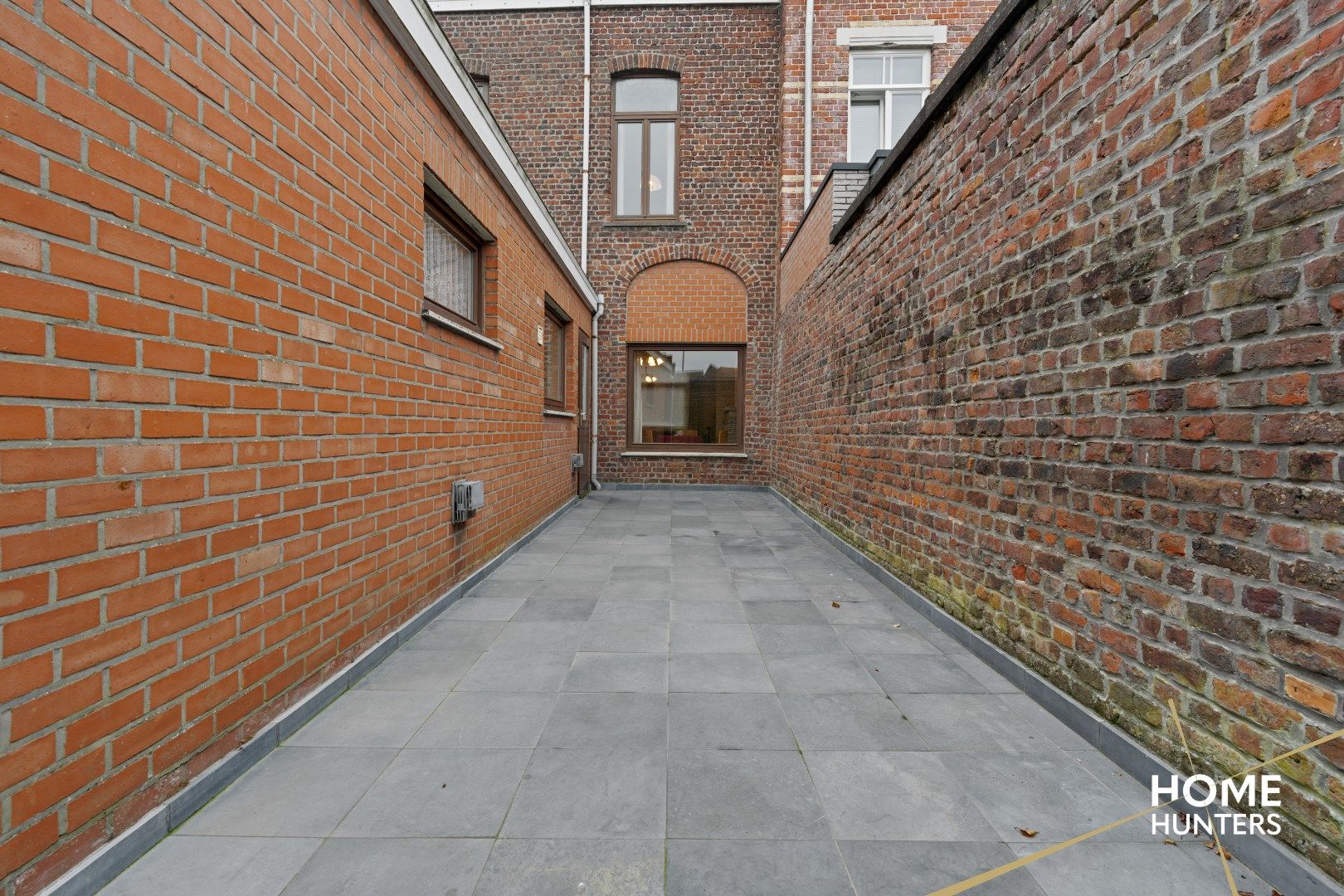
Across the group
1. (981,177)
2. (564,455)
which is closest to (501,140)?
(981,177)

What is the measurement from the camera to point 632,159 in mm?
9109

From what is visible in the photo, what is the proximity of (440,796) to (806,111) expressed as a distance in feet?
31.1

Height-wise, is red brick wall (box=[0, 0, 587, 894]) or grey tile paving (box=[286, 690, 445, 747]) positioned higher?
red brick wall (box=[0, 0, 587, 894])

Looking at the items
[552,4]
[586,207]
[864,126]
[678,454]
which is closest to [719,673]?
[678,454]

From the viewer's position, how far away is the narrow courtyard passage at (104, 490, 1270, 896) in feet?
4.22

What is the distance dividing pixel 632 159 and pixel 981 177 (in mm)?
7712

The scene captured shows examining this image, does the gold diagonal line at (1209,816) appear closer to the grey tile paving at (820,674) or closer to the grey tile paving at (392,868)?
the grey tile paving at (820,674)

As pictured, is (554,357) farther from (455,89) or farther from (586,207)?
(455,89)

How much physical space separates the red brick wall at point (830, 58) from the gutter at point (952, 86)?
4.75 m

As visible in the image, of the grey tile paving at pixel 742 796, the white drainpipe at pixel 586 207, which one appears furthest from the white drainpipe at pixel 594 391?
the grey tile paving at pixel 742 796

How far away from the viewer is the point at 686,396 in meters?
9.18

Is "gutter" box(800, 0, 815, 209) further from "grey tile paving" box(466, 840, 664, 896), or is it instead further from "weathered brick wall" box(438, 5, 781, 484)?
"grey tile paving" box(466, 840, 664, 896)

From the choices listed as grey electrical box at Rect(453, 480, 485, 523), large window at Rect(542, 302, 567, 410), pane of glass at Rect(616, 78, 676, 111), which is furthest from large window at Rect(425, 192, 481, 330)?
pane of glass at Rect(616, 78, 676, 111)

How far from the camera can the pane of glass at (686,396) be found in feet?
30.0
